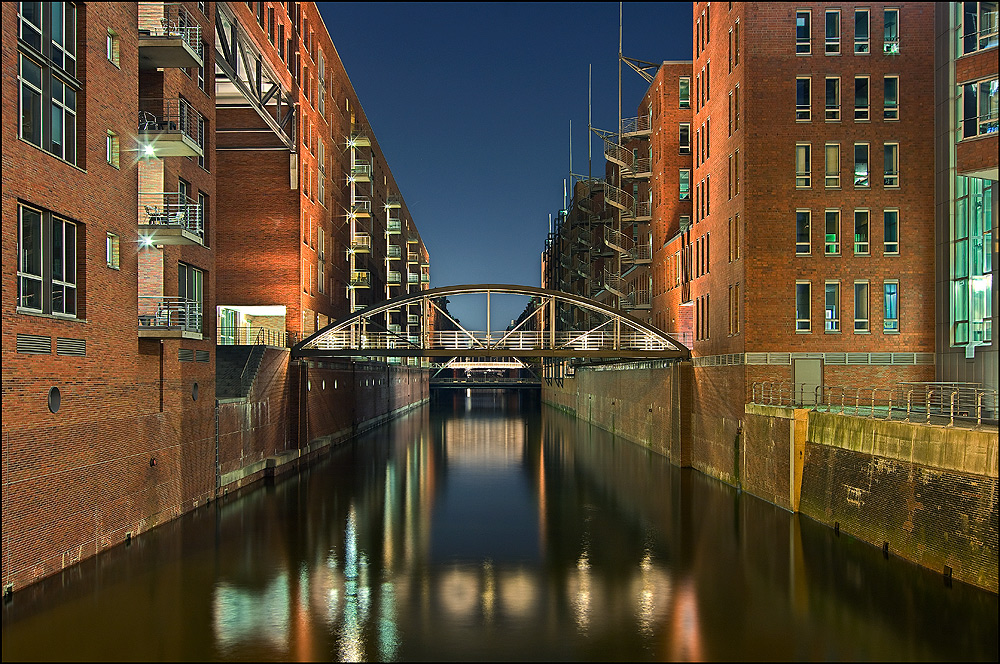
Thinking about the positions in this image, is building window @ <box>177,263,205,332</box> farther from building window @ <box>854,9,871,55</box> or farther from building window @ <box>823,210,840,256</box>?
building window @ <box>854,9,871,55</box>

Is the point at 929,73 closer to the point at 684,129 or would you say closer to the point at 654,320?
the point at 684,129

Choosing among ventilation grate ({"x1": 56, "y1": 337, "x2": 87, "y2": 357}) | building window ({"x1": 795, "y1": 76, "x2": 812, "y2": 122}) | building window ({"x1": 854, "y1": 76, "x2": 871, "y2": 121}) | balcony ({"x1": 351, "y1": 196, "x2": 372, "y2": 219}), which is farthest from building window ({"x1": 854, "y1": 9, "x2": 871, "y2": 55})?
balcony ({"x1": 351, "y1": 196, "x2": 372, "y2": 219})

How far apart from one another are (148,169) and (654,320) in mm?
31281

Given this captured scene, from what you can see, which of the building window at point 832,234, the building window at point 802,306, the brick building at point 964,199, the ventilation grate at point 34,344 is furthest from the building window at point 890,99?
the ventilation grate at point 34,344

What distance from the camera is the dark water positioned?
47.0 ft

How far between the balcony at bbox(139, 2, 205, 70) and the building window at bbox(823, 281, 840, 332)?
22.0 meters

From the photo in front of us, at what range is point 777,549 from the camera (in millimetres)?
21391

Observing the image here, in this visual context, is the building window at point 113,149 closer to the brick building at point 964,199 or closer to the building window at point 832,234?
the brick building at point 964,199

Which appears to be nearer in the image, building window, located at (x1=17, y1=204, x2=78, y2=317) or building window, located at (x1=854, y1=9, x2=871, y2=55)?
building window, located at (x1=17, y1=204, x2=78, y2=317)

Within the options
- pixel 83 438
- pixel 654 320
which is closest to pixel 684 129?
pixel 654 320

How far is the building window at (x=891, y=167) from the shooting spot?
29.5m

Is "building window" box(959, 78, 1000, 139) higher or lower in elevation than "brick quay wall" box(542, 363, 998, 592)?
higher

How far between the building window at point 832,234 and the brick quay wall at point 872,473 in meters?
6.23

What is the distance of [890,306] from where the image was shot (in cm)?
2944
